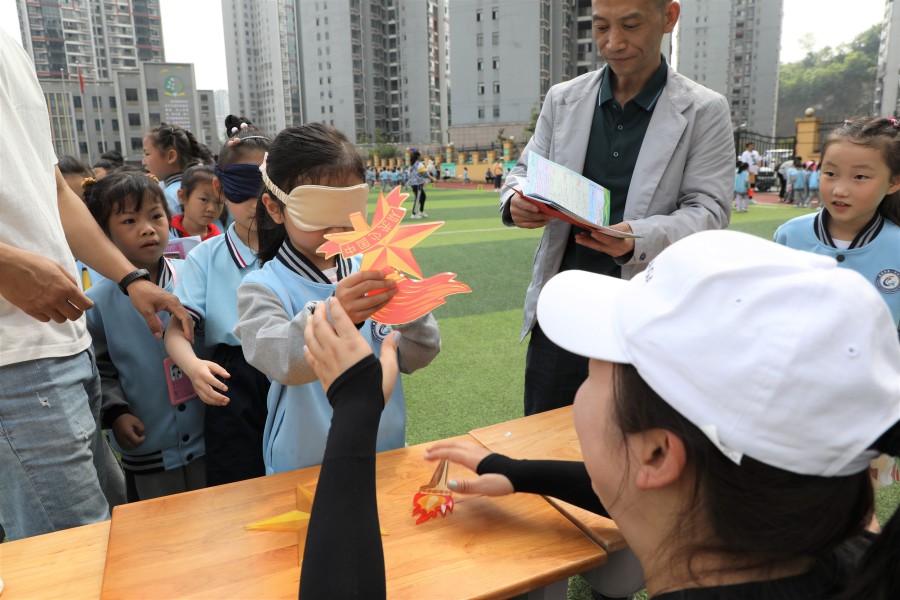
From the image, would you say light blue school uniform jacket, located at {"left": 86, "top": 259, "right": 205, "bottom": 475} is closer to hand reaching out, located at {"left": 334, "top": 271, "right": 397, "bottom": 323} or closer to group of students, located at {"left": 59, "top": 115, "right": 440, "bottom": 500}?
group of students, located at {"left": 59, "top": 115, "right": 440, "bottom": 500}

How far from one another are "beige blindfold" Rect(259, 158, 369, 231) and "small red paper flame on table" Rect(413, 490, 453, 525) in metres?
0.65

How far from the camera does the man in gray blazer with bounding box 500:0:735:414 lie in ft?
6.21

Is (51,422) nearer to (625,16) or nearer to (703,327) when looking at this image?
(703,327)

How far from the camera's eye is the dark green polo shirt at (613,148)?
2.05m

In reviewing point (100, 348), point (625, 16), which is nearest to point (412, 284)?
point (625, 16)

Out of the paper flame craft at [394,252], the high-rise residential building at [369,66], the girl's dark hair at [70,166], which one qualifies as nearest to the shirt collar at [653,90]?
the paper flame craft at [394,252]

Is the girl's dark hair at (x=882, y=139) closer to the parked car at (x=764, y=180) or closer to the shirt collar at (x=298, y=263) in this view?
the shirt collar at (x=298, y=263)

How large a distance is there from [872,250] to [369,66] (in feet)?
228

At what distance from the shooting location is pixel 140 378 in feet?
6.99

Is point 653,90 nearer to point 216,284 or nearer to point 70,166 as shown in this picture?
point 216,284

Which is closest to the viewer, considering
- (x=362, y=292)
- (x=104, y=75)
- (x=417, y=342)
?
(x=362, y=292)

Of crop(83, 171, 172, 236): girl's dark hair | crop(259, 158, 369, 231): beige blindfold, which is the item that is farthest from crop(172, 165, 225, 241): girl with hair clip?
crop(259, 158, 369, 231): beige blindfold

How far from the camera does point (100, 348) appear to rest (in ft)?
6.91

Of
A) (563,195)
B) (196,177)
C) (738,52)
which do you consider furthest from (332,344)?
(738,52)
